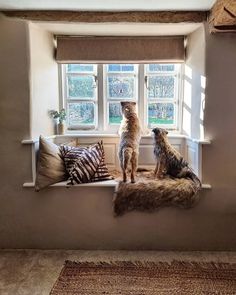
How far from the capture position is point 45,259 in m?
2.72

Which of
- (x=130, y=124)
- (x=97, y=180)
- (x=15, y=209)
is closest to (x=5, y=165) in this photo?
(x=15, y=209)

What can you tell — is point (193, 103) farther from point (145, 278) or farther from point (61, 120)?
point (145, 278)

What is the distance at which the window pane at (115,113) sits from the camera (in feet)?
11.6

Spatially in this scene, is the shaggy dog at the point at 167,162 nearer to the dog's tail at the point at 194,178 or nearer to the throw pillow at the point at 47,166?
the dog's tail at the point at 194,178

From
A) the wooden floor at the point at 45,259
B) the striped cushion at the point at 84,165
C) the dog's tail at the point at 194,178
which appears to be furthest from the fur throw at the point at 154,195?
the wooden floor at the point at 45,259

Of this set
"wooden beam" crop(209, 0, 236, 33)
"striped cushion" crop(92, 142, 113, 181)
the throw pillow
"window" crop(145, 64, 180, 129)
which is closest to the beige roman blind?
"window" crop(145, 64, 180, 129)

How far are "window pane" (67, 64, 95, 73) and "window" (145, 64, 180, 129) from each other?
0.66m

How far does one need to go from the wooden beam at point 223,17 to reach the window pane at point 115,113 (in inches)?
52.8

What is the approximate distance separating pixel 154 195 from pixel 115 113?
121 centimetres

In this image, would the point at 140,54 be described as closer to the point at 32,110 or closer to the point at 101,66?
the point at 101,66

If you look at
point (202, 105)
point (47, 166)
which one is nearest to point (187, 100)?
point (202, 105)

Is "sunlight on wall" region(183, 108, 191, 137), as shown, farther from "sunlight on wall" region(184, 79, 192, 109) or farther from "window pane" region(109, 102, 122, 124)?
"window pane" region(109, 102, 122, 124)

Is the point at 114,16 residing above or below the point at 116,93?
above

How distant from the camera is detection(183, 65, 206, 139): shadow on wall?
9.38 ft
